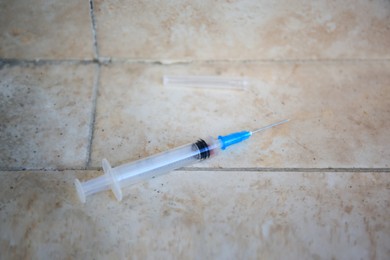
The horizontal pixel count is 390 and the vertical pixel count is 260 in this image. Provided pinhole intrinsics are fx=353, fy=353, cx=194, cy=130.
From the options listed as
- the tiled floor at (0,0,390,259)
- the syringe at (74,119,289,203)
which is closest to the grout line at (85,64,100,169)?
the tiled floor at (0,0,390,259)

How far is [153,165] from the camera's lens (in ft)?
3.35

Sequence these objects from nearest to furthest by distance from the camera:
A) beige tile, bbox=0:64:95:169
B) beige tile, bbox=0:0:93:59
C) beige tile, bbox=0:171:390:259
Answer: beige tile, bbox=0:171:390:259, beige tile, bbox=0:64:95:169, beige tile, bbox=0:0:93:59

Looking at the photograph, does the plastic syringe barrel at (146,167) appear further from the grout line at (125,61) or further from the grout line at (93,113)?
the grout line at (125,61)

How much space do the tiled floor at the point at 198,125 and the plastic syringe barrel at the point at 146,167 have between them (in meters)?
0.03

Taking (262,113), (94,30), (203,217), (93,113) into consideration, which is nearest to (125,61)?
(94,30)

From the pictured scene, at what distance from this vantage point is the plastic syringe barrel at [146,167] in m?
0.97

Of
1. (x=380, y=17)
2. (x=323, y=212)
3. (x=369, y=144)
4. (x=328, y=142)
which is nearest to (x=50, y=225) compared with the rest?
(x=323, y=212)

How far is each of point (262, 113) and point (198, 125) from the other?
23cm

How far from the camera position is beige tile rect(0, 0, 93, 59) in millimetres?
1238

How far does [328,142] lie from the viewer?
1.14m

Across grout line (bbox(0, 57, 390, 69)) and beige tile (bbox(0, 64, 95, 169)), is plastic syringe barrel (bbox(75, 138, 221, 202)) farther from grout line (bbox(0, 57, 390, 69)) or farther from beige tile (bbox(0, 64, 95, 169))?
grout line (bbox(0, 57, 390, 69))

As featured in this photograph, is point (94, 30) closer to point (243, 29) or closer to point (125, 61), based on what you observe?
point (125, 61)

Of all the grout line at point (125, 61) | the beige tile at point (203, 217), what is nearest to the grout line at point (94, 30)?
the grout line at point (125, 61)

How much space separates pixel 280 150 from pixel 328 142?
0.53 feet
